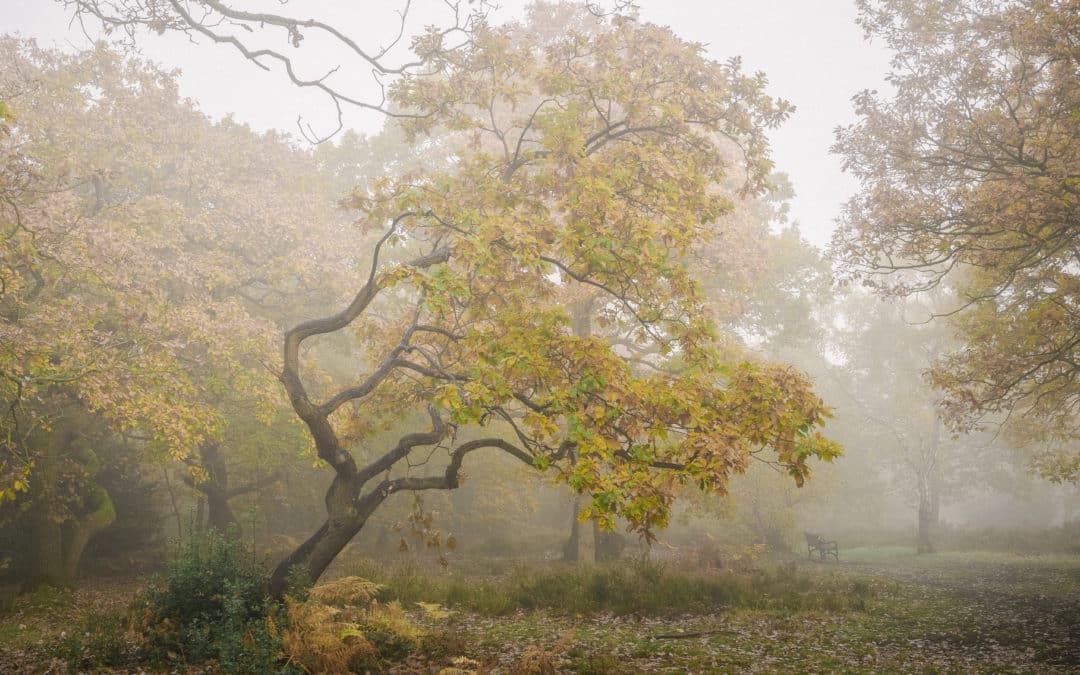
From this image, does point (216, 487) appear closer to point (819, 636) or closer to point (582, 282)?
point (582, 282)

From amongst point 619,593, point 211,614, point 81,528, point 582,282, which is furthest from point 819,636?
point 81,528

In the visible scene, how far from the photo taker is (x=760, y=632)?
11180 mm

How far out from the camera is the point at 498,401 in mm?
8703

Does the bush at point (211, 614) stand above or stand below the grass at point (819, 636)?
above

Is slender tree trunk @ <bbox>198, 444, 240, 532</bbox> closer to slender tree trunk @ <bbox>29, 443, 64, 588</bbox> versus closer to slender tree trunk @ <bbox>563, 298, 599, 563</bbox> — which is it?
slender tree trunk @ <bbox>29, 443, 64, 588</bbox>

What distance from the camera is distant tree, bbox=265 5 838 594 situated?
7961 mm

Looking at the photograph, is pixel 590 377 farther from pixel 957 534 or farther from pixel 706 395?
pixel 957 534

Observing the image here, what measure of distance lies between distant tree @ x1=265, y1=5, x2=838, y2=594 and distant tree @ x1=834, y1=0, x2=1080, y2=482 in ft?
17.1

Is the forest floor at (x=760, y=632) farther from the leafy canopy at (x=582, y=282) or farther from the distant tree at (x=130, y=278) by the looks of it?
the distant tree at (x=130, y=278)

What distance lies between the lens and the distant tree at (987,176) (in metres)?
12.1

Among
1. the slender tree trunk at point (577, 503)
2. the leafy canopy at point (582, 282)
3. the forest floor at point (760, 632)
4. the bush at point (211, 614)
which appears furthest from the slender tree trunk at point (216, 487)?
the bush at point (211, 614)

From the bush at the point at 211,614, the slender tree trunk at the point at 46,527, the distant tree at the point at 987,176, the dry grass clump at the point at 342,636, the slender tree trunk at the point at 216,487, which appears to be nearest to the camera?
the dry grass clump at the point at 342,636

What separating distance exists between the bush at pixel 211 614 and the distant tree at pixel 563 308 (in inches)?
45.7

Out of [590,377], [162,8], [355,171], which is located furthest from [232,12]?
[355,171]
